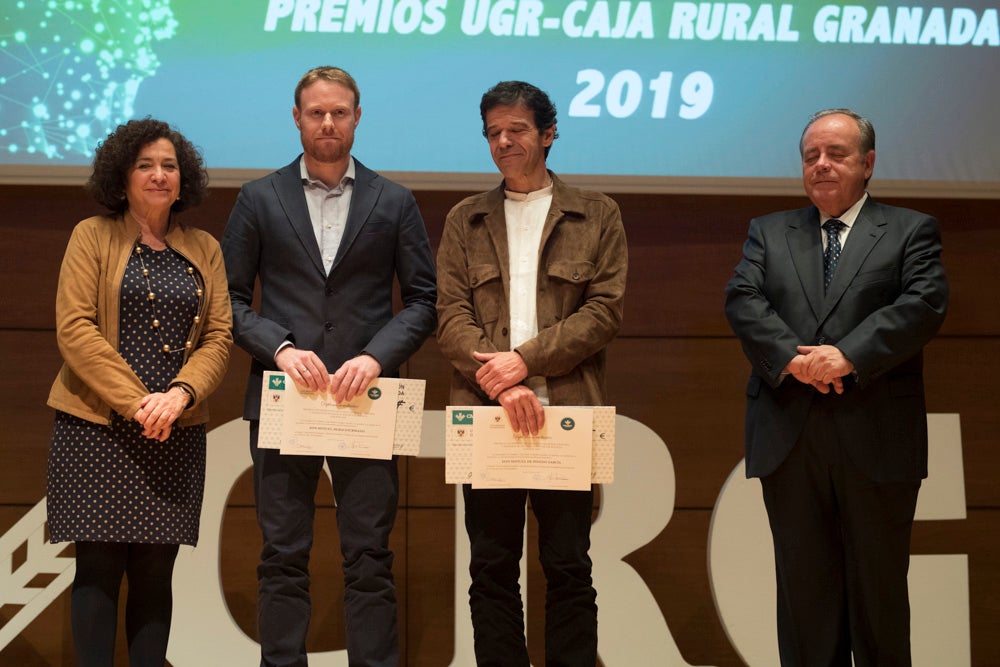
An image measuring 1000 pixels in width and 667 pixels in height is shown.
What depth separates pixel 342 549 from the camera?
2.65 m

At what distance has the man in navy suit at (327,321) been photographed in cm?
262

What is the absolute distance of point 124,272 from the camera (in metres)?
2.58

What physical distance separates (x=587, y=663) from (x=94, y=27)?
8.55 feet

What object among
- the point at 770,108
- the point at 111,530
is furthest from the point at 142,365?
the point at 770,108

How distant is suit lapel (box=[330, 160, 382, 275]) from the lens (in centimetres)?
275

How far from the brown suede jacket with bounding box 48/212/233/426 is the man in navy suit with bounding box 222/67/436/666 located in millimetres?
102

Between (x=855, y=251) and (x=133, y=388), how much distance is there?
72.7 inches

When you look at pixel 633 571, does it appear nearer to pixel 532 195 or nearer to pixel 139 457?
pixel 532 195

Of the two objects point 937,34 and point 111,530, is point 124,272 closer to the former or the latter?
point 111,530

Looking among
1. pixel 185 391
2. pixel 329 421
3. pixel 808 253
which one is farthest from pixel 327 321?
pixel 808 253

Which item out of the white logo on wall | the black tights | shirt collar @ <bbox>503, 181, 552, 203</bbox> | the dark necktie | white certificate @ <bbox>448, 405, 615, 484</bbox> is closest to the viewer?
the black tights

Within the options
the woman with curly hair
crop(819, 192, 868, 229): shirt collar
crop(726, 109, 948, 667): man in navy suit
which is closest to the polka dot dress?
the woman with curly hair

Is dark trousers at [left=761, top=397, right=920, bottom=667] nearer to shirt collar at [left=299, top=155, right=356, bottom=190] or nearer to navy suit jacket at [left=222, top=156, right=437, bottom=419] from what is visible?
navy suit jacket at [left=222, top=156, right=437, bottom=419]

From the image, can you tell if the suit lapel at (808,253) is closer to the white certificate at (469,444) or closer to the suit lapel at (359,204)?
the white certificate at (469,444)
